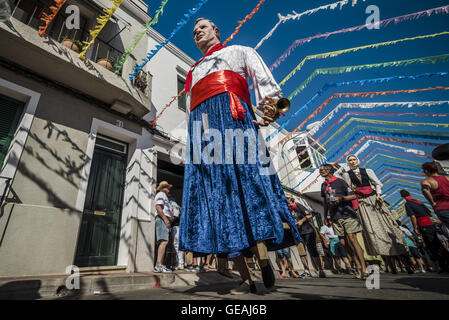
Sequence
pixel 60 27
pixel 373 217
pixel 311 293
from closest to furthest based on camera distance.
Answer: pixel 311 293 → pixel 373 217 → pixel 60 27

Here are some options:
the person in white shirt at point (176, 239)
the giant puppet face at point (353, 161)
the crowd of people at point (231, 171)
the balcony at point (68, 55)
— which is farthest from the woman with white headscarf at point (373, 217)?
the balcony at point (68, 55)

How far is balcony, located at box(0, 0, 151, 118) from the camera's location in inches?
164

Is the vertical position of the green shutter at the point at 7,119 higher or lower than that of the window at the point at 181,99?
lower

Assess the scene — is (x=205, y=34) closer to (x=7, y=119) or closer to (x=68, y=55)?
(x=68, y=55)

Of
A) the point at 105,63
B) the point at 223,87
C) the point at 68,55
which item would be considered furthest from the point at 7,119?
the point at 223,87

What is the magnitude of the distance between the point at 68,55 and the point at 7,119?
1788 mm

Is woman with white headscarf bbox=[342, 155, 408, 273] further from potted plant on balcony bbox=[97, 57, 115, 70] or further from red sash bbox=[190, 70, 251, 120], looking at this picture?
potted plant on balcony bbox=[97, 57, 115, 70]

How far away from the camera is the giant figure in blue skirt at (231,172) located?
4.78 ft

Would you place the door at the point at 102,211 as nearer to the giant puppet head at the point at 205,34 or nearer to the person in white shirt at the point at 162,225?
the person in white shirt at the point at 162,225

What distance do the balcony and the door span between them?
1401 mm

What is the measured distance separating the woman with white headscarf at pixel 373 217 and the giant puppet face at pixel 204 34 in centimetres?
388

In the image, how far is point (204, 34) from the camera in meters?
2.31

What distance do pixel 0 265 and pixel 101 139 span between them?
131 inches
